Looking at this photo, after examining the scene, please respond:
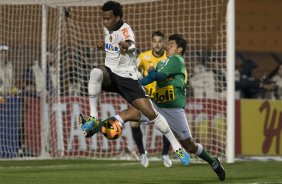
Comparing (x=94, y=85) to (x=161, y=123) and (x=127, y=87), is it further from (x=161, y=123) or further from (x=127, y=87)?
(x=161, y=123)

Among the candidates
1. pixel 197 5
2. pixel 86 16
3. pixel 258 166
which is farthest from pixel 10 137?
pixel 258 166

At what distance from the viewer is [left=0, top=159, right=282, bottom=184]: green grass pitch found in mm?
9828

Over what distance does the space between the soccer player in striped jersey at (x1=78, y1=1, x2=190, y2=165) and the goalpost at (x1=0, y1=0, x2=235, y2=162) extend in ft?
18.9

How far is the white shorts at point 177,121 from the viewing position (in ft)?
32.3

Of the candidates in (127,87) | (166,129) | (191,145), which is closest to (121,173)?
(191,145)

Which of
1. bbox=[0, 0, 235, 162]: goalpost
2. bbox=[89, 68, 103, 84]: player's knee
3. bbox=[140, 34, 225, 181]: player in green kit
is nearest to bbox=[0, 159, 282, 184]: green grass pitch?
bbox=[140, 34, 225, 181]: player in green kit

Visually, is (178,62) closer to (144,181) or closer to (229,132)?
(144,181)

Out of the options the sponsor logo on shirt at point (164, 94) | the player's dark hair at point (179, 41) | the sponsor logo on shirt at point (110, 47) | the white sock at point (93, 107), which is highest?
the player's dark hair at point (179, 41)

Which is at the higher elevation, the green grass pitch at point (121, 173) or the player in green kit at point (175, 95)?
the player in green kit at point (175, 95)

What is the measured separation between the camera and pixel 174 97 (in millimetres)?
10297

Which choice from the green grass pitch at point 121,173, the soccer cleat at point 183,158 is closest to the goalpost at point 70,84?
the green grass pitch at point 121,173

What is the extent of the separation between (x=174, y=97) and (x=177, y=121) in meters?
0.36

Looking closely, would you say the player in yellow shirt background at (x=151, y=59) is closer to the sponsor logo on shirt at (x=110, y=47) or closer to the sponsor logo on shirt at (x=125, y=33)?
the sponsor logo on shirt at (x=110, y=47)

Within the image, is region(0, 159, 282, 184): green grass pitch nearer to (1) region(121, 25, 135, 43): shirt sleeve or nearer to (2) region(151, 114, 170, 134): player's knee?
(2) region(151, 114, 170, 134): player's knee
